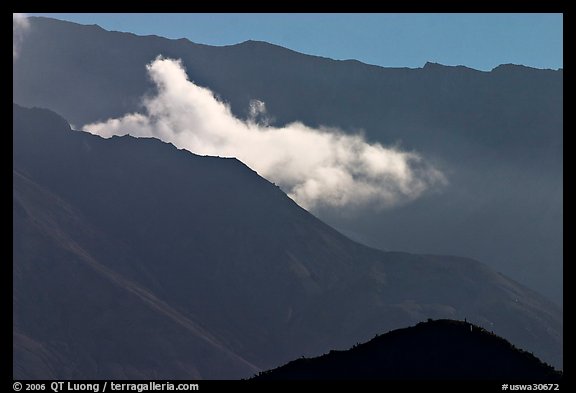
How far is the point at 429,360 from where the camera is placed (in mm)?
53000

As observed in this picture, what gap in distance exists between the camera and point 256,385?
37344 mm

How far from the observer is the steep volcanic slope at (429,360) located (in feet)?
170

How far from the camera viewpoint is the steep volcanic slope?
5188 cm
